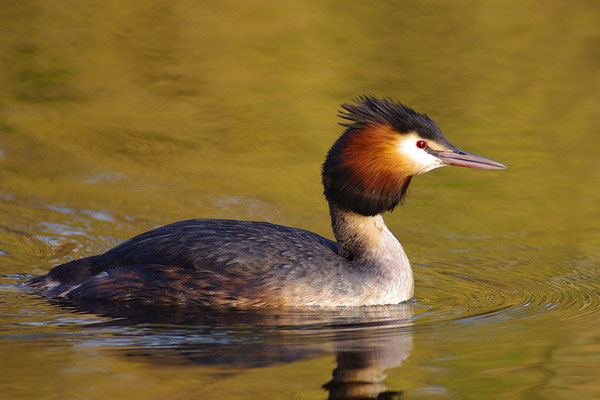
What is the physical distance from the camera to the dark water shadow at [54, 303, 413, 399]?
241 inches

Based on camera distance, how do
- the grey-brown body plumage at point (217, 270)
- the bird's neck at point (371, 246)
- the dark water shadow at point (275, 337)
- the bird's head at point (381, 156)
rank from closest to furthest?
the dark water shadow at point (275, 337) → the grey-brown body plumage at point (217, 270) → the bird's head at point (381, 156) → the bird's neck at point (371, 246)

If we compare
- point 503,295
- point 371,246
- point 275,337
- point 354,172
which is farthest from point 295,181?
point 275,337

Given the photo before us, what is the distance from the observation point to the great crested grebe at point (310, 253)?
25.8ft

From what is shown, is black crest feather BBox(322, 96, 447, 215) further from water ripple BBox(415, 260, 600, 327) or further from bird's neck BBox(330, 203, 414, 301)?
water ripple BBox(415, 260, 600, 327)

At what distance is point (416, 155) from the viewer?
8.20 metres

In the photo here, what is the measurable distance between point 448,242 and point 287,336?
11.7 ft

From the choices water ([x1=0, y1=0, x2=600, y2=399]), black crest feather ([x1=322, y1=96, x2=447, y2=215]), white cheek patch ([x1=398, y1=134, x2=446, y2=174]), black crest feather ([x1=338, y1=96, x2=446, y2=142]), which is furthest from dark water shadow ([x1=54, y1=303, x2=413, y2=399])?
black crest feather ([x1=338, y1=96, x2=446, y2=142])

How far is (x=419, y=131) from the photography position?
8.17 metres

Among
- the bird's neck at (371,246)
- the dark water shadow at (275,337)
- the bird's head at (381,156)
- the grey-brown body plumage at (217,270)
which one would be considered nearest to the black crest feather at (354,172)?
the bird's head at (381,156)

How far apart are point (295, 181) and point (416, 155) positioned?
141 inches

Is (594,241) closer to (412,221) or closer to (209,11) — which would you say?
(412,221)

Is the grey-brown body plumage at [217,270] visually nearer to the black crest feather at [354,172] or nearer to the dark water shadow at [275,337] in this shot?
the dark water shadow at [275,337]

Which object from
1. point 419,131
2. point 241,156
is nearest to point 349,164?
point 419,131

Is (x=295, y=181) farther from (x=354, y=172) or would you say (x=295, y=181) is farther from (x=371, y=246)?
(x=354, y=172)
